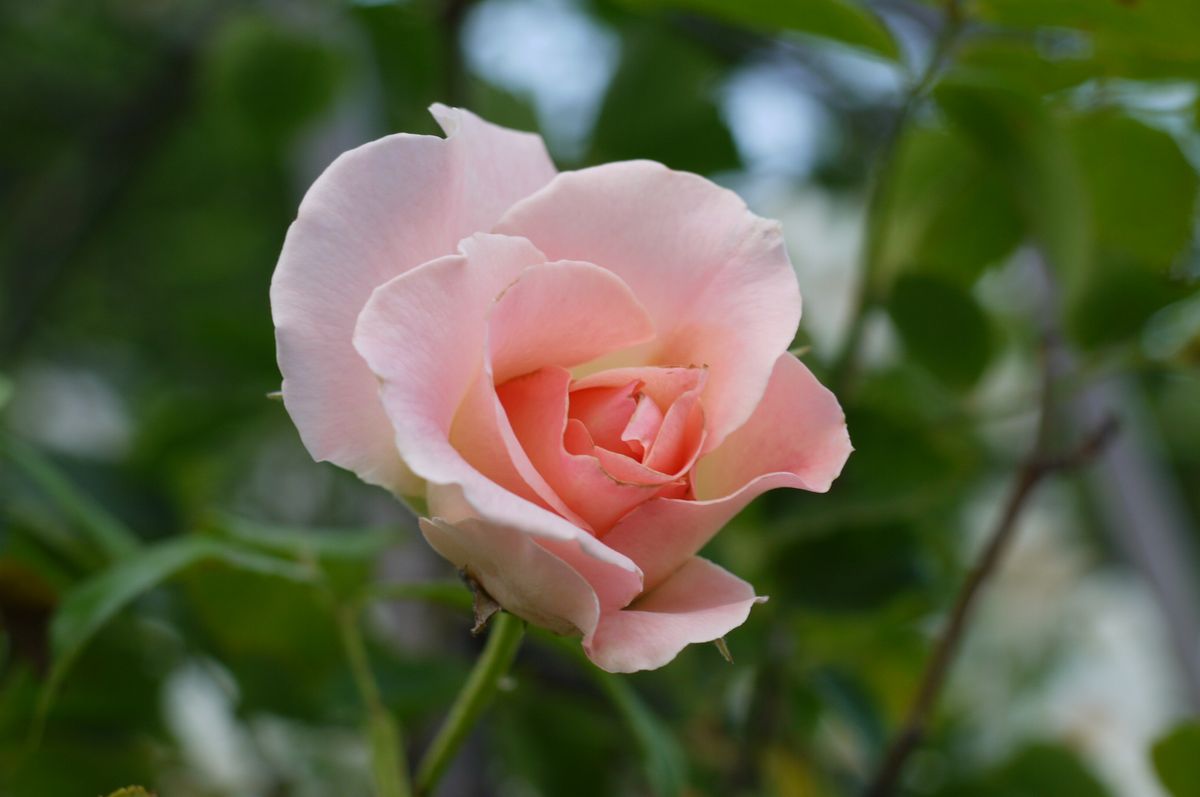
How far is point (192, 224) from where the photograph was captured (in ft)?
5.05

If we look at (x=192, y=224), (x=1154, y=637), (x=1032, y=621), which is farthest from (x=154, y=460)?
(x=192, y=224)

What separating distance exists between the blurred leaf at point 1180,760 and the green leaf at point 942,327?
0.56ft

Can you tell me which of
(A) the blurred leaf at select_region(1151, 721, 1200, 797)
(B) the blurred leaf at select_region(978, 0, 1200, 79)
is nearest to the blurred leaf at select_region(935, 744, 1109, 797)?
(A) the blurred leaf at select_region(1151, 721, 1200, 797)

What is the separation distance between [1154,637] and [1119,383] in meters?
0.24

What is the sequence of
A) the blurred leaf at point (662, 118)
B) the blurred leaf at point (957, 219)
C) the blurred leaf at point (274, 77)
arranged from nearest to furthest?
1. the blurred leaf at point (957, 219)
2. the blurred leaf at point (662, 118)
3. the blurred leaf at point (274, 77)

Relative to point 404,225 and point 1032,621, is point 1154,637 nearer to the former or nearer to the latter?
point 1032,621

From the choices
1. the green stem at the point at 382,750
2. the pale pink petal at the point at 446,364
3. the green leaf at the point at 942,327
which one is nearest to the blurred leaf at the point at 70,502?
the green stem at the point at 382,750

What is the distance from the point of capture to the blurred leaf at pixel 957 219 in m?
0.54

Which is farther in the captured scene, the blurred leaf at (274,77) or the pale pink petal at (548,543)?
the blurred leaf at (274,77)

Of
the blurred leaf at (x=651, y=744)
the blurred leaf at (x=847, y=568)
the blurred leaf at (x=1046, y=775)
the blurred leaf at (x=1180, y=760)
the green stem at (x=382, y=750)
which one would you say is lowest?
the blurred leaf at (x=1046, y=775)

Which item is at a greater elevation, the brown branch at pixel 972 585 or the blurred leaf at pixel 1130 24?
the blurred leaf at pixel 1130 24

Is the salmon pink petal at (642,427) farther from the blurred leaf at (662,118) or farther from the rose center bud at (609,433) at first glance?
the blurred leaf at (662,118)

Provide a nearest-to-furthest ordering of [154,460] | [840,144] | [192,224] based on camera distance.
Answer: [154,460] < [840,144] < [192,224]

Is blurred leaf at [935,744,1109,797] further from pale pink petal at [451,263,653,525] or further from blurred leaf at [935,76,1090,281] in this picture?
pale pink petal at [451,263,653,525]
